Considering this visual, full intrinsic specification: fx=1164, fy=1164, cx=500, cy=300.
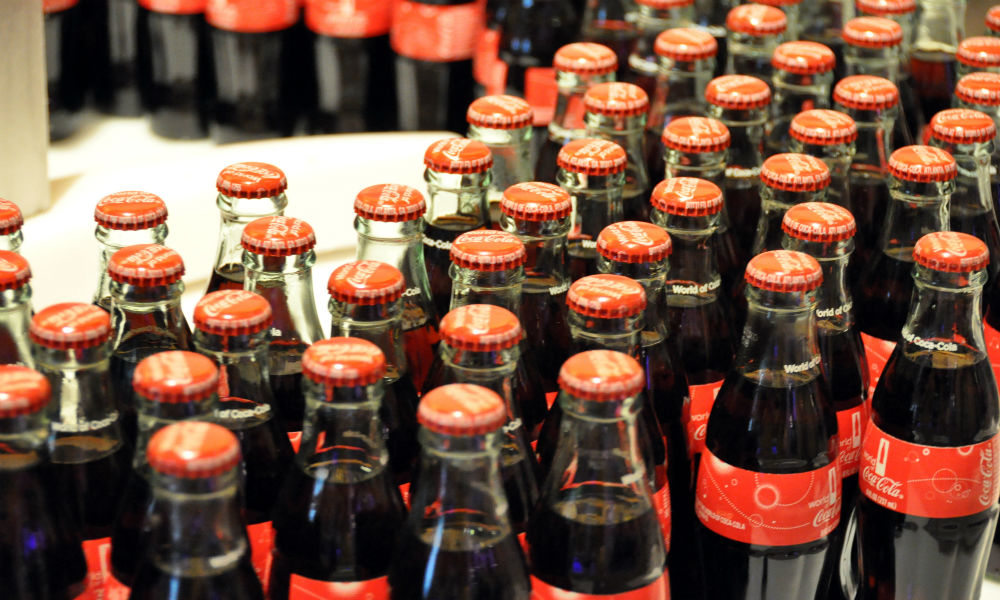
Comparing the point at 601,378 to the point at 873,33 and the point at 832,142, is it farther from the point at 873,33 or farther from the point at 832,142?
the point at 873,33

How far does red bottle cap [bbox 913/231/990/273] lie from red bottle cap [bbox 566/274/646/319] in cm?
24

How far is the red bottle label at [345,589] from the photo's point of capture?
74 centimetres

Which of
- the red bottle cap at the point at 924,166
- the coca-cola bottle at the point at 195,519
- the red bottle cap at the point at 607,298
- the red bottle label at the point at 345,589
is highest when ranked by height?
the red bottle cap at the point at 924,166

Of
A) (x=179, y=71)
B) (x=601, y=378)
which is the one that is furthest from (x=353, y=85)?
(x=601, y=378)

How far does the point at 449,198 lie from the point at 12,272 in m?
0.39

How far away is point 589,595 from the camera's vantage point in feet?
2.44

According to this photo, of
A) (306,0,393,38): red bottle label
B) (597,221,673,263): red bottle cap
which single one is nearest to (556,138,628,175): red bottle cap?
(597,221,673,263): red bottle cap

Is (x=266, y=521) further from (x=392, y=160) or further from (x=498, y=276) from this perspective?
(x=392, y=160)

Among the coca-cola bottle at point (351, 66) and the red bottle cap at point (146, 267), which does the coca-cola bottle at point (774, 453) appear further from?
the coca-cola bottle at point (351, 66)

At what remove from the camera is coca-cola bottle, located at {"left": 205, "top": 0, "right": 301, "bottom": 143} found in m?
1.77

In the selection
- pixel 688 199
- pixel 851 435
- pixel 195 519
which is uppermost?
pixel 688 199

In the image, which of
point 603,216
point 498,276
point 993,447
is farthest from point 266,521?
point 993,447

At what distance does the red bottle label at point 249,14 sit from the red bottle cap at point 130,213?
892 millimetres

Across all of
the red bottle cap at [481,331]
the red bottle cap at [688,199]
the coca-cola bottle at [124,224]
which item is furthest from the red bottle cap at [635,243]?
the coca-cola bottle at [124,224]
